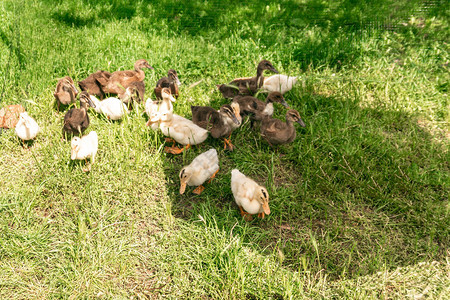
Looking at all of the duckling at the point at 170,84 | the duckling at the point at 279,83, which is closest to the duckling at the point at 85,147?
the duckling at the point at 170,84

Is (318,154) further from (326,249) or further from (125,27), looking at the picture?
(125,27)

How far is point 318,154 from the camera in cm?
421

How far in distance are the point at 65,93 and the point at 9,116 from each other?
0.74 m

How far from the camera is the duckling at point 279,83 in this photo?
4.96 meters

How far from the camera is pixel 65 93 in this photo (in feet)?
15.1

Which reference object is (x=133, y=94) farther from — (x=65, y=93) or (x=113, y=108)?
(x=65, y=93)

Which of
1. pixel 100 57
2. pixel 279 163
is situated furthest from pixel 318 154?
pixel 100 57

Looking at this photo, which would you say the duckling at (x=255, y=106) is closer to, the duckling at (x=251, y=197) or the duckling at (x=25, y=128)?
the duckling at (x=251, y=197)

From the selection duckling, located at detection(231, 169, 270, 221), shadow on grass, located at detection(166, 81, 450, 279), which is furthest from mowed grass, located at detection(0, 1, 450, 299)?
duckling, located at detection(231, 169, 270, 221)

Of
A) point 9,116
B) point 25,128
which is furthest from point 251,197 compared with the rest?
point 9,116

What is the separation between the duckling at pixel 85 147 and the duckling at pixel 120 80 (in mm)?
1036

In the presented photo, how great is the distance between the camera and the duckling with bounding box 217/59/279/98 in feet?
16.0

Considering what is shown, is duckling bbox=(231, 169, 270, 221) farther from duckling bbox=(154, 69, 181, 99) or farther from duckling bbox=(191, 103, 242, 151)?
duckling bbox=(154, 69, 181, 99)

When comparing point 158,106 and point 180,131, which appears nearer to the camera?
point 180,131
